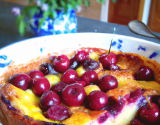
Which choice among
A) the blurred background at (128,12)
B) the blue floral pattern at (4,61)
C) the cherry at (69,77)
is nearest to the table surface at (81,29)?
the blurred background at (128,12)

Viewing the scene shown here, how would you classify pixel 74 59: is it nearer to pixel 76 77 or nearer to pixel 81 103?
pixel 76 77

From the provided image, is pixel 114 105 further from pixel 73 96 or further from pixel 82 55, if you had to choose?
pixel 82 55

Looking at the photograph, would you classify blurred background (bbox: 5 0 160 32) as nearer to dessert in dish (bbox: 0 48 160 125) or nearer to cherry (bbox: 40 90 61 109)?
dessert in dish (bbox: 0 48 160 125)

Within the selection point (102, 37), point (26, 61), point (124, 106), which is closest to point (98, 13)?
point (102, 37)

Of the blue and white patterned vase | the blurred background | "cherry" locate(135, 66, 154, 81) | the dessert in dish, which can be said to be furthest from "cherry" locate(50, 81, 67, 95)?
the blurred background

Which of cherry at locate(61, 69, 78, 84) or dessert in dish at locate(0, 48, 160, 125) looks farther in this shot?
cherry at locate(61, 69, 78, 84)

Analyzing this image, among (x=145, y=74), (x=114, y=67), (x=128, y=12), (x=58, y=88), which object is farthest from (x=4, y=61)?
(x=128, y=12)

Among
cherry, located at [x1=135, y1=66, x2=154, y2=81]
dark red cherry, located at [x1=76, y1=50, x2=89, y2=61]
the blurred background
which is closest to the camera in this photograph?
cherry, located at [x1=135, y1=66, x2=154, y2=81]
